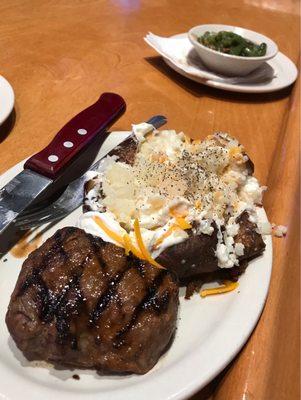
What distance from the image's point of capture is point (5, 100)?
1.79 metres

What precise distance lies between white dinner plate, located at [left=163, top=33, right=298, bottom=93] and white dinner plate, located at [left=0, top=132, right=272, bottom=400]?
1.22 meters

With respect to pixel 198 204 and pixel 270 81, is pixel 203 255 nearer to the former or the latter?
pixel 198 204

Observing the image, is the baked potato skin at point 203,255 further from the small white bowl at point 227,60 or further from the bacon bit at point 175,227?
the small white bowl at point 227,60

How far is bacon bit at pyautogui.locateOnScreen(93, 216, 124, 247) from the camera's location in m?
1.16

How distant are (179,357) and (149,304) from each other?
0.50 feet

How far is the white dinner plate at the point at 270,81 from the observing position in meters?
2.25

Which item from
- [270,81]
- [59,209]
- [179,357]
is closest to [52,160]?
[59,209]

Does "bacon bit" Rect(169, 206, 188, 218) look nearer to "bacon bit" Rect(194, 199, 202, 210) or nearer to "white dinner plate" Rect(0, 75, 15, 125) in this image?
"bacon bit" Rect(194, 199, 202, 210)

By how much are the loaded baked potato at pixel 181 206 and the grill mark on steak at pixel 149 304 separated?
0.30 ft

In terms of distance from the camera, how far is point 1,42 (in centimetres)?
236

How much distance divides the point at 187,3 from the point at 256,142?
163cm

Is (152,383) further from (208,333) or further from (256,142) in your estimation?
(256,142)

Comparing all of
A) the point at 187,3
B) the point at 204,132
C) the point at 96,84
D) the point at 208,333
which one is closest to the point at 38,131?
the point at 96,84

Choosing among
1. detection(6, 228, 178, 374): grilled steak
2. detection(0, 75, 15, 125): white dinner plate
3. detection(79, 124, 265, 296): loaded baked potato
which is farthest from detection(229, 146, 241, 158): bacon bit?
detection(0, 75, 15, 125): white dinner plate
